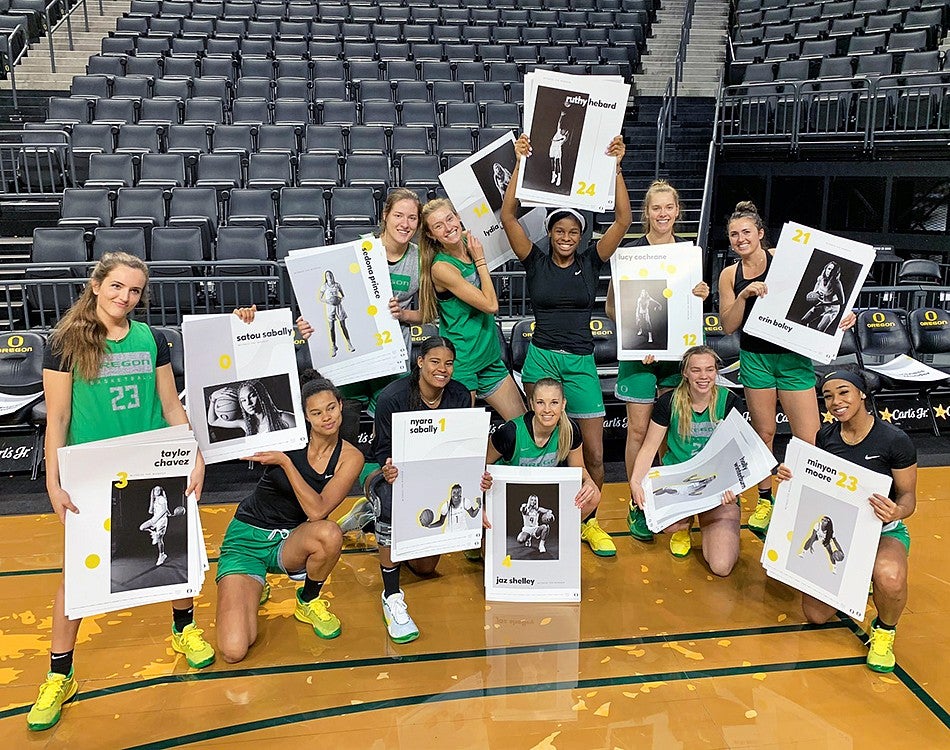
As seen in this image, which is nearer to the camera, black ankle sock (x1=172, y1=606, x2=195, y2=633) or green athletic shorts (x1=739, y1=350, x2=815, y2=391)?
black ankle sock (x1=172, y1=606, x2=195, y2=633)

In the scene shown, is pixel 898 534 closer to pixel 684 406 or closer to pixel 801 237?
pixel 684 406

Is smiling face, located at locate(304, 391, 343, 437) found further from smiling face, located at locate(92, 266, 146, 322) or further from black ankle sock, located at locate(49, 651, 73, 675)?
black ankle sock, located at locate(49, 651, 73, 675)

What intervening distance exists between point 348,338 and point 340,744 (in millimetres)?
1730

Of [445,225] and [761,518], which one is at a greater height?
[445,225]

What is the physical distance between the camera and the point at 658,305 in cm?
382

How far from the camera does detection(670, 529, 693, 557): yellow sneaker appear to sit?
3854 mm

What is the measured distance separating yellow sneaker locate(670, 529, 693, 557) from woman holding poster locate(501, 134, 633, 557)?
502 mm

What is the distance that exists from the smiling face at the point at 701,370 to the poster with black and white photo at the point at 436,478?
1045 mm

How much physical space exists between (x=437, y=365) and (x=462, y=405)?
0.89 ft

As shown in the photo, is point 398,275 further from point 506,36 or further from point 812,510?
point 506,36

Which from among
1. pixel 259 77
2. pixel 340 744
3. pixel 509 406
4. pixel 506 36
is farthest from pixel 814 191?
pixel 340 744

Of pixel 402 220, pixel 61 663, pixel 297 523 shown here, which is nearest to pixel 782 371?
pixel 402 220

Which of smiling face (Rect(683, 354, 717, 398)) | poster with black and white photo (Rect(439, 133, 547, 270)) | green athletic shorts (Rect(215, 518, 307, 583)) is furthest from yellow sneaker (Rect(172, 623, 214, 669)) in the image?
smiling face (Rect(683, 354, 717, 398))

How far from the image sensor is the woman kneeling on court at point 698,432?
361 centimetres
